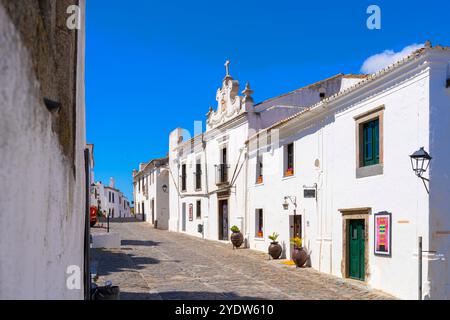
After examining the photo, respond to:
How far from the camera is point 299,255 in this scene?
569 inches

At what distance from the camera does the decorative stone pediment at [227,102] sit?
2167 centimetres

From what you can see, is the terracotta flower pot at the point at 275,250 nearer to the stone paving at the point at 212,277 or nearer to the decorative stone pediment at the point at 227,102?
the stone paving at the point at 212,277

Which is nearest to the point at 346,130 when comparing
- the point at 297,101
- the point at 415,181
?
the point at 415,181

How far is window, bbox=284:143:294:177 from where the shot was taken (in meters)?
16.3

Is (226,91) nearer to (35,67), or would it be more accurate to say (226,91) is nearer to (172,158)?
(172,158)

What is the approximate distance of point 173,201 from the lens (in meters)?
32.3

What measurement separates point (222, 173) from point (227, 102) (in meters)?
3.38

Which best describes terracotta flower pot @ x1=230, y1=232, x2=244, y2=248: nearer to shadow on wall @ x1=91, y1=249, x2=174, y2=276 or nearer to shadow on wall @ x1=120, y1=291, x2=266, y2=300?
shadow on wall @ x1=91, y1=249, x2=174, y2=276

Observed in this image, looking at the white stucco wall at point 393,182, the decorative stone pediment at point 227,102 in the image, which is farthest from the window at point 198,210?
the white stucco wall at point 393,182

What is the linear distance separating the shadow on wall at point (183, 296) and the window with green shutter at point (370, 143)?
170 inches

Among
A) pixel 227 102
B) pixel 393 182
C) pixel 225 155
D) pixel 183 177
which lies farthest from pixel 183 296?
pixel 183 177

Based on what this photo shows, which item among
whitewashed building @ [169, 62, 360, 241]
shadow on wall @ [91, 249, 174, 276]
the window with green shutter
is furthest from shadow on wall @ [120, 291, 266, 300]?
whitewashed building @ [169, 62, 360, 241]

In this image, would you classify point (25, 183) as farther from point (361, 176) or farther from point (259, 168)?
point (259, 168)

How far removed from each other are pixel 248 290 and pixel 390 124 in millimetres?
4782
